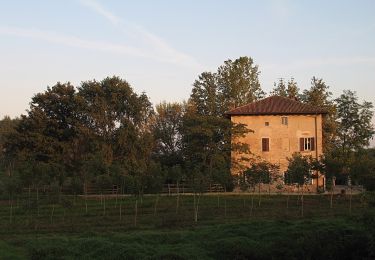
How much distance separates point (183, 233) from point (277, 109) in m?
31.6

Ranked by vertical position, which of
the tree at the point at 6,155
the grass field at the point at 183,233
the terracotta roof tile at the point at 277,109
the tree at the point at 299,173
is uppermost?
the terracotta roof tile at the point at 277,109

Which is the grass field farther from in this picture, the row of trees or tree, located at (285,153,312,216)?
the row of trees

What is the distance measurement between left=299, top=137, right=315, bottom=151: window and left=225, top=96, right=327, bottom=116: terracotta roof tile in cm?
267

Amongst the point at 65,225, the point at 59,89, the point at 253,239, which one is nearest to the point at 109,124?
the point at 59,89

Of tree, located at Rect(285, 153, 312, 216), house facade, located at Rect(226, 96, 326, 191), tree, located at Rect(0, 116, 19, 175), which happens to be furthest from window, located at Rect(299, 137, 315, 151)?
tree, located at Rect(0, 116, 19, 175)

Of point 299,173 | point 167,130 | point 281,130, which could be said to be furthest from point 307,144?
point 167,130

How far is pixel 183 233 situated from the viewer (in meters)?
20.1

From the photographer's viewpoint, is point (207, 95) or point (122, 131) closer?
point (122, 131)

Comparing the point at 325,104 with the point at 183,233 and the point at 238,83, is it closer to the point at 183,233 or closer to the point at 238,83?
the point at 238,83

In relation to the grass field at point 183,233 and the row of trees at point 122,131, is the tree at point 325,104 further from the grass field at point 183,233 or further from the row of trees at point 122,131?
the grass field at point 183,233

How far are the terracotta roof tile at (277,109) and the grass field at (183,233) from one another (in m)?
16.7

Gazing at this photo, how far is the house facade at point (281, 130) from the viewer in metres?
48.8

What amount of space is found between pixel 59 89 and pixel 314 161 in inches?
1186

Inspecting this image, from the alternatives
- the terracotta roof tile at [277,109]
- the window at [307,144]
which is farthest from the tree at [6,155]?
the window at [307,144]
